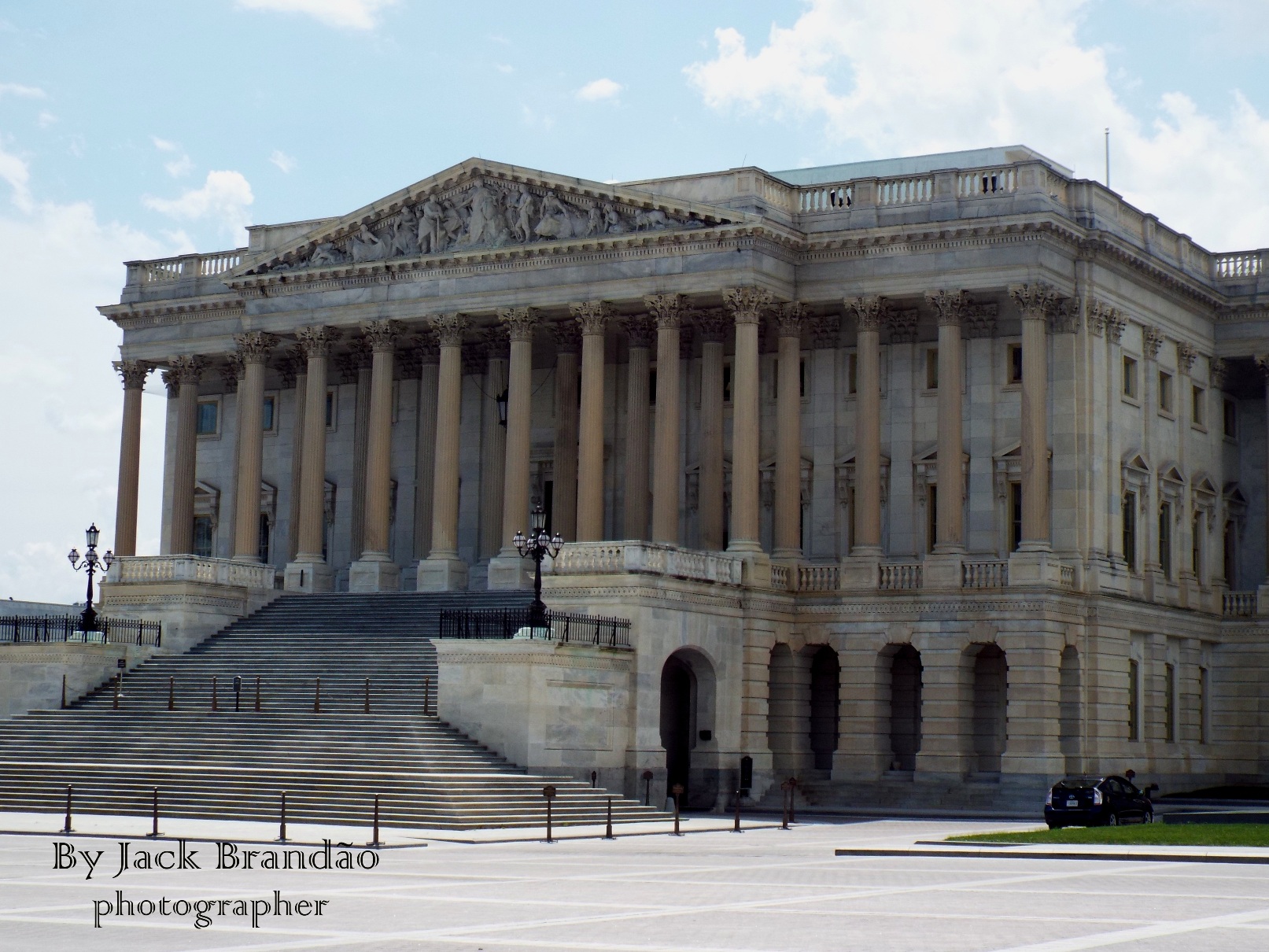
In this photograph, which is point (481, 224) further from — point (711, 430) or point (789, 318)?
point (789, 318)

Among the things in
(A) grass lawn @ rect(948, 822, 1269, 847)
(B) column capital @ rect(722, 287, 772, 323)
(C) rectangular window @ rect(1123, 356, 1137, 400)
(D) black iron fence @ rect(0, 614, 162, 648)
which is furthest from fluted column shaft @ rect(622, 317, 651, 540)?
(A) grass lawn @ rect(948, 822, 1269, 847)

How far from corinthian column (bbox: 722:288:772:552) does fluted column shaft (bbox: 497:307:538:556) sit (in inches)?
286

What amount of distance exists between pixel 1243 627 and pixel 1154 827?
3016cm

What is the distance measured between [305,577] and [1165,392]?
100ft

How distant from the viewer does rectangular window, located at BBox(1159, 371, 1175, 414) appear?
75438 mm

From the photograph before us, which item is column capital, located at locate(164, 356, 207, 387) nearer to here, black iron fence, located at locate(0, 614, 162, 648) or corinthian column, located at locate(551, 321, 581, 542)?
black iron fence, located at locate(0, 614, 162, 648)

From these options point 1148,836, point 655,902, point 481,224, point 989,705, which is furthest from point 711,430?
point 655,902

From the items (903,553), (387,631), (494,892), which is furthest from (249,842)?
(903,553)

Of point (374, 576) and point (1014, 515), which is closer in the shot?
point (1014, 515)

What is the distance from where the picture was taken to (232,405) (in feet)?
281

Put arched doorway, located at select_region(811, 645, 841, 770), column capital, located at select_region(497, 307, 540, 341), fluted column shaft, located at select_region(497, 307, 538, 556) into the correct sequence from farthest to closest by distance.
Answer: column capital, located at select_region(497, 307, 540, 341), fluted column shaft, located at select_region(497, 307, 538, 556), arched doorway, located at select_region(811, 645, 841, 770)

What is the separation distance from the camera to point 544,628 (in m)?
57.6

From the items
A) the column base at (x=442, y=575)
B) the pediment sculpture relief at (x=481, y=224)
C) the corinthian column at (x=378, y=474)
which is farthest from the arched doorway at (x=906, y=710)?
the corinthian column at (x=378, y=474)

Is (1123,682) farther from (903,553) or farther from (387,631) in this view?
(387,631)
